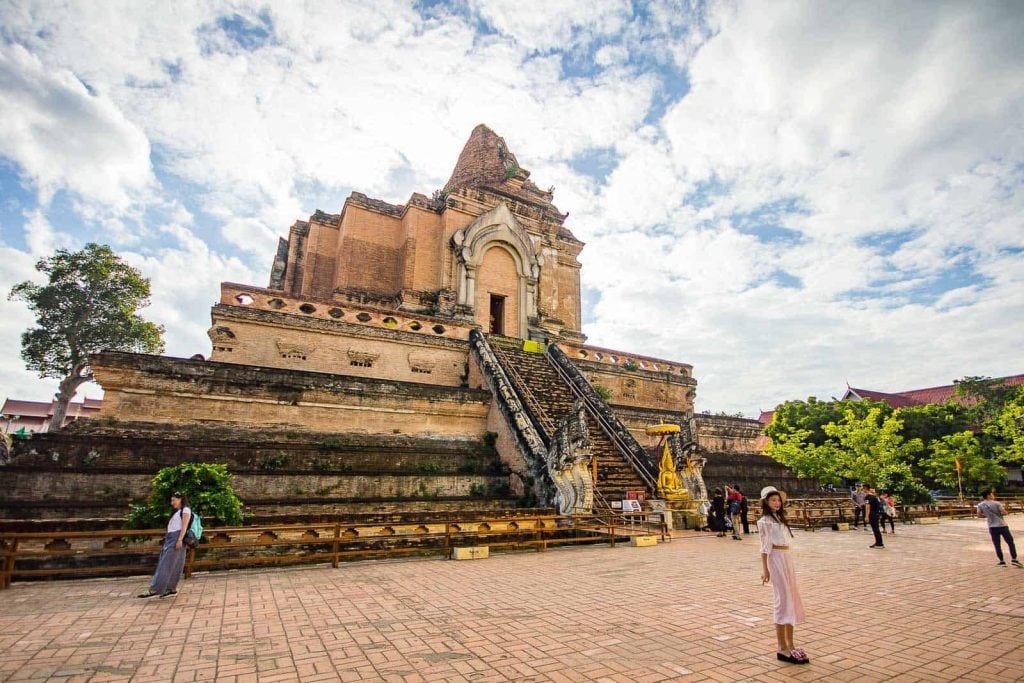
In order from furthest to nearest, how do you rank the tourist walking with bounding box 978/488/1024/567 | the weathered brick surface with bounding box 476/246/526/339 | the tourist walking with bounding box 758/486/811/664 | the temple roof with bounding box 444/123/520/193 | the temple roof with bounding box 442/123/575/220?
the temple roof with bounding box 444/123/520/193
the temple roof with bounding box 442/123/575/220
the weathered brick surface with bounding box 476/246/526/339
the tourist walking with bounding box 978/488/1024/567
the tourist walking with bounding box 758/486/811/664

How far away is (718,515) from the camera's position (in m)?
13.4

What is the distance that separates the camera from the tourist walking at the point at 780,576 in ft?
15.3

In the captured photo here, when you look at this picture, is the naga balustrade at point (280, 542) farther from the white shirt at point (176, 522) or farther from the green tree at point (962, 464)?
the green tree at point (962, 464)

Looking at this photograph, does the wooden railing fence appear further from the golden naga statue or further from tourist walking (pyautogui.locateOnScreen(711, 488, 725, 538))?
the golden naga statue

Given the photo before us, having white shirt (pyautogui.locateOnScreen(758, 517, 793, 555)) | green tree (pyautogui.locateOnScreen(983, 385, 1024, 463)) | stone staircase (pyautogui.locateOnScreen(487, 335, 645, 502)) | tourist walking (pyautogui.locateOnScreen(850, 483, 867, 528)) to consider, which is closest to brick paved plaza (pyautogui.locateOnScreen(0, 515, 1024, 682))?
white shirt (pyautogui.locateOnScreen(758, 517, 793, 555))

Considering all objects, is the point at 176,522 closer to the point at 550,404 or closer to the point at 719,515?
the point at 719,515

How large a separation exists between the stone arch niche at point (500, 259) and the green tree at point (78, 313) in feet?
67.2

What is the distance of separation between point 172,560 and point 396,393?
8481 millimetres

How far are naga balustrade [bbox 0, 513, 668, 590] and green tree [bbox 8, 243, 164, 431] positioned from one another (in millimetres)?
25975

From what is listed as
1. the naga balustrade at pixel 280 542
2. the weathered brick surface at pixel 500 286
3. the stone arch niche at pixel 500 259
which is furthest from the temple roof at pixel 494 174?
the naga balustrade at pixel 280 542

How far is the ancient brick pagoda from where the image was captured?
36.7 ft

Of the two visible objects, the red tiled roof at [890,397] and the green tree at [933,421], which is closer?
the green tree at [933,421]

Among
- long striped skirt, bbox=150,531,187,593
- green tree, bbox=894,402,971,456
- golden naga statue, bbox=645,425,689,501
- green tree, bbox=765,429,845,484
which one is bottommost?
long striped skirt, bbox=150,531,187,593

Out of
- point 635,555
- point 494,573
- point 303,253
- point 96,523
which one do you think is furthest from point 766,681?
point 303,253
